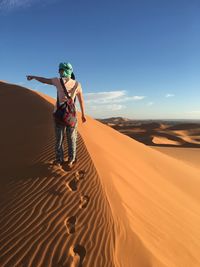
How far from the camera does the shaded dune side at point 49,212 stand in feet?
13.0

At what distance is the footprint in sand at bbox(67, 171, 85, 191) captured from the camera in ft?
17.6

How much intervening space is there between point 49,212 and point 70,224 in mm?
434

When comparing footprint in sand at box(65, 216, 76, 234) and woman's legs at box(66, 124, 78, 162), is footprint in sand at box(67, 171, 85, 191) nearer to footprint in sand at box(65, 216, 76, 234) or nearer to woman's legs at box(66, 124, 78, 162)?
woman's legs at box(66, 124, 78, 162)

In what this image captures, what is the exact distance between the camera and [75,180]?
5.57 m

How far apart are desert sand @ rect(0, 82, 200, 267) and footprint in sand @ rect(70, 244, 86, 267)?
1 centimetres

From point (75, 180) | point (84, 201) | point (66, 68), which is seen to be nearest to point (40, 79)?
point (66, 68)

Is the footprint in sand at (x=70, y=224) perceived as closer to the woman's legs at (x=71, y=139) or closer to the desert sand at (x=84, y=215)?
the desert sand at (x=84, y=215)

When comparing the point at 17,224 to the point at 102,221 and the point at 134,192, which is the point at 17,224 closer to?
the point at 102,221

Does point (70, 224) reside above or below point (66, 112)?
below

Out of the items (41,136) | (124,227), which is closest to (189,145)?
(41,136)

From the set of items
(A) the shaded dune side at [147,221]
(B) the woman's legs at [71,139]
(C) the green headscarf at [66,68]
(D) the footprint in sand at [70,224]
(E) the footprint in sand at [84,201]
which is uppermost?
(C) the green headscarf at [66,68]

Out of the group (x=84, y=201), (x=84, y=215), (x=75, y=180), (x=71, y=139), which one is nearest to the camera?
(x=84, y=215)

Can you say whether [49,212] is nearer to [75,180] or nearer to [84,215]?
[84,215]

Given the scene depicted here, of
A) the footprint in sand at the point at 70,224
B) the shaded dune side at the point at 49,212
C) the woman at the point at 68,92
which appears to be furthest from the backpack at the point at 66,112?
the footprint in sand at the point at 70,224
